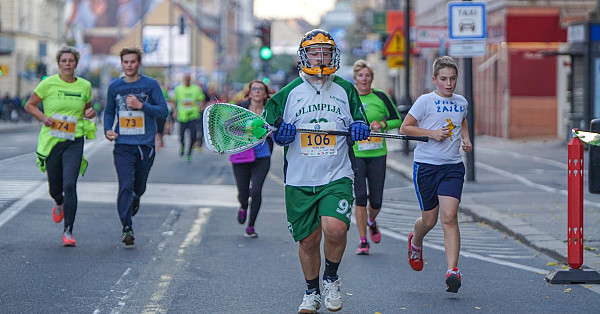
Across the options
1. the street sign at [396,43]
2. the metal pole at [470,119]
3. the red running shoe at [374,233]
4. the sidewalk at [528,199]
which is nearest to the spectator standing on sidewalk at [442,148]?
the sidewalk at [528,199]

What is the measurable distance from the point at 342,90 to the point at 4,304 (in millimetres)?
2614

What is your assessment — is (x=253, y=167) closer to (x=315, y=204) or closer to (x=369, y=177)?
(x=369, y=177)

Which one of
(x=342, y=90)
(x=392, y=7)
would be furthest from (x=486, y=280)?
(x=392, y=7)

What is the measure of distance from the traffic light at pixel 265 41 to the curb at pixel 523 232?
11293mm

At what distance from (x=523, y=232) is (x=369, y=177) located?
6.61ft

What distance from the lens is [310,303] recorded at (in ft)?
22.8

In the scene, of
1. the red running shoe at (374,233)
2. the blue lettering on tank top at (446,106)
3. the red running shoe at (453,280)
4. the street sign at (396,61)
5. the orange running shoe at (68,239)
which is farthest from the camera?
the street sign at (396,61)

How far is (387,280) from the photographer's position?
8.42m

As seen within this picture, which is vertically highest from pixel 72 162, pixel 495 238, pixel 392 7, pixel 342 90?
pixel 392 7

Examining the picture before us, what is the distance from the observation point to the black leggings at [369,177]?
9891 millimetres

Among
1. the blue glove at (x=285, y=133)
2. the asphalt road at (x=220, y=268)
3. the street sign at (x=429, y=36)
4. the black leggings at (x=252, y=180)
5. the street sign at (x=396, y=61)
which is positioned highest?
the street sign at (x=429, y=36)

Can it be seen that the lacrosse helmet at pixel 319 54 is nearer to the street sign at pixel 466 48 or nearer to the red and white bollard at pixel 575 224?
the red and white bollard at pixel 575 224

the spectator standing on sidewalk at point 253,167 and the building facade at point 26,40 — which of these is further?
the building facade at point 26,40

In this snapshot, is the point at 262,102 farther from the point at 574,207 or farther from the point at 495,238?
the point at 574,207
